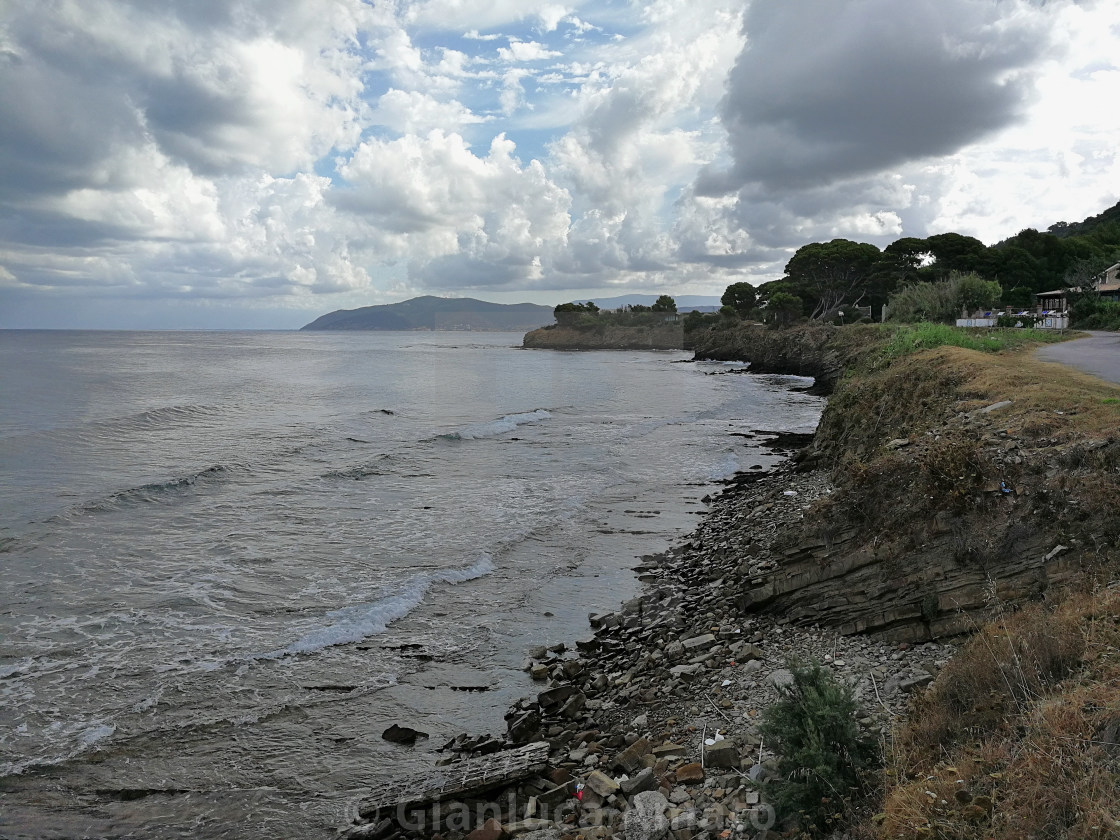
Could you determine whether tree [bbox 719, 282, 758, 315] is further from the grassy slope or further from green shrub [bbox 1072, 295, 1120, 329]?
the grassy slope

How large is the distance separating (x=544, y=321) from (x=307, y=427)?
15146 centimetres

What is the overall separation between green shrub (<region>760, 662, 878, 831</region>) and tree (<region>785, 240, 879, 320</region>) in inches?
3524

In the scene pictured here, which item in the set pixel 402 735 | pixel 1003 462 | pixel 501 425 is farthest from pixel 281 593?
pixel 501 425

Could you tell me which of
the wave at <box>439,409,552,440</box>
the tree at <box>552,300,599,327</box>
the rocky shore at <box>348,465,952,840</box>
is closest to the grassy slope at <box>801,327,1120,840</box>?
the rocky shore at <box>348,465,952,840</box>

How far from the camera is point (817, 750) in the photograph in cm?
522

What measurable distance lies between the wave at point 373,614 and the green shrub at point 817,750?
8.11m

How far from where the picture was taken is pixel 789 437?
1230 inches

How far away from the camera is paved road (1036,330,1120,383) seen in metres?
A: 18.9

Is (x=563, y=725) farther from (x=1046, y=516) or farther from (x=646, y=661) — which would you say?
(x=1046, y=516)

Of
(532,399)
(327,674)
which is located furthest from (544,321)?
(327,674)

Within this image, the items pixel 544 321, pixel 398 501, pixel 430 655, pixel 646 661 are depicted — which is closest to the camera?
pixel 646 661

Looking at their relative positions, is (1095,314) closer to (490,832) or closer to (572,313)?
(490,832)

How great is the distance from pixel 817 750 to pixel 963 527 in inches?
198

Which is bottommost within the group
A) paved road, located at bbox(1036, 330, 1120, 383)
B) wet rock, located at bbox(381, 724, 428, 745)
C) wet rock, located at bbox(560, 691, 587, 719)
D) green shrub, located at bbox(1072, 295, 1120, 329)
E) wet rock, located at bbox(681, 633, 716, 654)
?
wet rock, located at bbox(381, 724, 428, 745)
